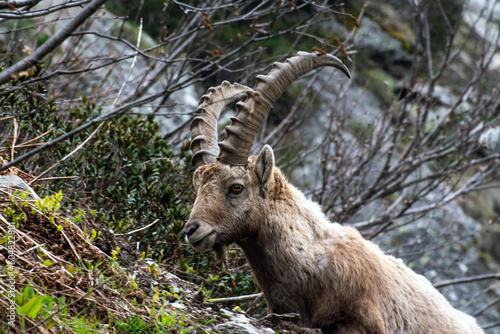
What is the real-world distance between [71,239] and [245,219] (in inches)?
62.0

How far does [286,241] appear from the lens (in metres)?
4.96

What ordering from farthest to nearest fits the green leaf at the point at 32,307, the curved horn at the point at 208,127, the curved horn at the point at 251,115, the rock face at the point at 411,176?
the rock face at the point at 411,176, the curved horn at the point at 208,127, the curved horn at the point at 251,115, the green leaf at the point at 32,307

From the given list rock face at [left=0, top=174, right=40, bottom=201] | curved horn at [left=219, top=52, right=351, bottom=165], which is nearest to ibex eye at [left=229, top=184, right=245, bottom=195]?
curved horn at [left=219, top=52, right=351, bottom=165]

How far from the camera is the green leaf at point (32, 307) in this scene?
10.3 ft

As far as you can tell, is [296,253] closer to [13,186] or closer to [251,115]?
[251,115]

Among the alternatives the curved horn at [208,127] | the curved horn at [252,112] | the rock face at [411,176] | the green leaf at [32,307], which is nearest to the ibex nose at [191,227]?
the curved horn at [252,112]

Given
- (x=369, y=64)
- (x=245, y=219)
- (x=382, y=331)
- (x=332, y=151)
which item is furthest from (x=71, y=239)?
(x=369, y=64)

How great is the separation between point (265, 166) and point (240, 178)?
0.93ft

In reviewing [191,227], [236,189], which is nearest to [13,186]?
[191,227]

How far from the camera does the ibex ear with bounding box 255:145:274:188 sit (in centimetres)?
503

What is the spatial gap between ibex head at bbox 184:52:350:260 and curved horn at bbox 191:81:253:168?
29cm

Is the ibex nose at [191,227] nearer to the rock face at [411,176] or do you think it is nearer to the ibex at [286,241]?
the ibex at [286,241]

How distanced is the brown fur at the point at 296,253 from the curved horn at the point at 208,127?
30 cm

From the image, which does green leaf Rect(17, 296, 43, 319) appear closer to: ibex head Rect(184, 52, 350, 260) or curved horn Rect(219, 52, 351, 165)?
ibex head Rect(184, 52, 350, 260)
